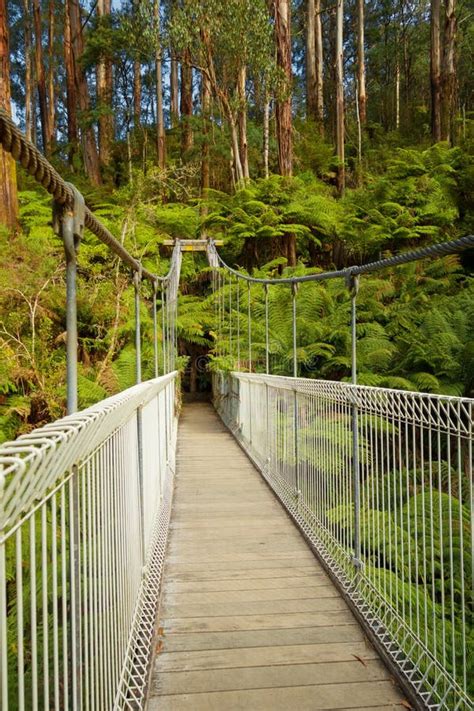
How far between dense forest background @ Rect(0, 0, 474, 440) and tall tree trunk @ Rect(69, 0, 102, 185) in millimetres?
61

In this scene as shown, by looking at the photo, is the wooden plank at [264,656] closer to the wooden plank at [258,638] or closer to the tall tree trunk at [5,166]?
the wooden plank at [258,638]

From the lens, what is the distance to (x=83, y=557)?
3.75 ft

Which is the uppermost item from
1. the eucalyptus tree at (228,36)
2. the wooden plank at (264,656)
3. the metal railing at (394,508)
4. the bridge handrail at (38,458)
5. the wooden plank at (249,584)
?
the eucalyptus tree at (228,36)

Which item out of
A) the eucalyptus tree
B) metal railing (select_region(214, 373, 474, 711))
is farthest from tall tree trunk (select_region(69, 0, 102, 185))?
metal railing (select_region(214, 373, 474, 711))

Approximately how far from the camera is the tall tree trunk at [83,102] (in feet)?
51.1

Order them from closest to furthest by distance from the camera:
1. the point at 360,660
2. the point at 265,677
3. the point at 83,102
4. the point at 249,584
Answer: the point at 265,677 < the point at 360,660 < the point at 249,584 < the point at 83,102

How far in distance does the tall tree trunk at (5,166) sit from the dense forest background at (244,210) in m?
0.04

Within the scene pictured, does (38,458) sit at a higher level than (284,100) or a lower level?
lower

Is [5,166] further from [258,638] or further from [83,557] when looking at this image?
[83,557]

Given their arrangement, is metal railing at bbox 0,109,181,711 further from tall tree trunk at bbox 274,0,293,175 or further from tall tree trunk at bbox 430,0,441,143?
tall tree trunk at bbox 430,0,441,143

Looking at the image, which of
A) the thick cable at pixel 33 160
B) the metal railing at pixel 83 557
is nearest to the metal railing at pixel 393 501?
the metal railing at pixel 83 557

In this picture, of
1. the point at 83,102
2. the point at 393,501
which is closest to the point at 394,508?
the point at 393,501

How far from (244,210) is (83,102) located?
7.58 m

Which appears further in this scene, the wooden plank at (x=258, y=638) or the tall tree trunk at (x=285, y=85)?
the tall tree trunk at (x=285, y=85)
